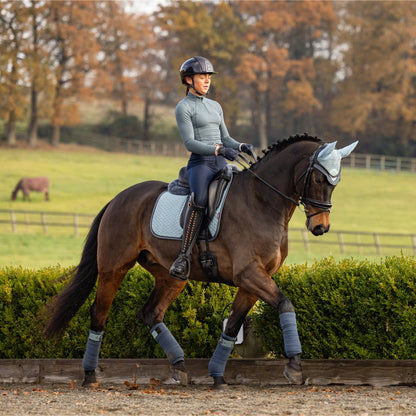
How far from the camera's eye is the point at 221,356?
251 inches

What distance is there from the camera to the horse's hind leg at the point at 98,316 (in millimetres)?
6715

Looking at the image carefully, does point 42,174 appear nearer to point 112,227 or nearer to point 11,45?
point 11,45

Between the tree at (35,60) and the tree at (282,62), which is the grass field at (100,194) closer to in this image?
the tree at (35,60)

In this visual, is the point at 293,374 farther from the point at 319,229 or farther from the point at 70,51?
the point at 70,51

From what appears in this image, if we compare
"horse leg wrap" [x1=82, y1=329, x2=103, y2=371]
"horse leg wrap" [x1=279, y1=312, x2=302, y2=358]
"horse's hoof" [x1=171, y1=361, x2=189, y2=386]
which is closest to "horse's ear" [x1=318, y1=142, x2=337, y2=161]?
"horse leg wrap" [x1=279, y1=312, x2=302, y2=358]

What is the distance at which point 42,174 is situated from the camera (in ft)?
133

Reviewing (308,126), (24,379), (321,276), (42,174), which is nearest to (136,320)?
(24,379)

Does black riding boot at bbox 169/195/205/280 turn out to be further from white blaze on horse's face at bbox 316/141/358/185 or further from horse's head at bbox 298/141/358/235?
white blaze on horse's face at bbox 316/141/358/185

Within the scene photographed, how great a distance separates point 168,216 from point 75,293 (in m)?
1.40

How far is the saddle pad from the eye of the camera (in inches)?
254

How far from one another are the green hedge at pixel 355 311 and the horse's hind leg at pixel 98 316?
1685mm

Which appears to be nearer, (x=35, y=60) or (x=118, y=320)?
(x=118, y=320)

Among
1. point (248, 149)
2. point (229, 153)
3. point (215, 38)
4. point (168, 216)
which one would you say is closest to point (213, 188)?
point (229, 153)

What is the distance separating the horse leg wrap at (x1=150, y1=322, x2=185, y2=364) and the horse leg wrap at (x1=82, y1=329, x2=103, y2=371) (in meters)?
0.58
